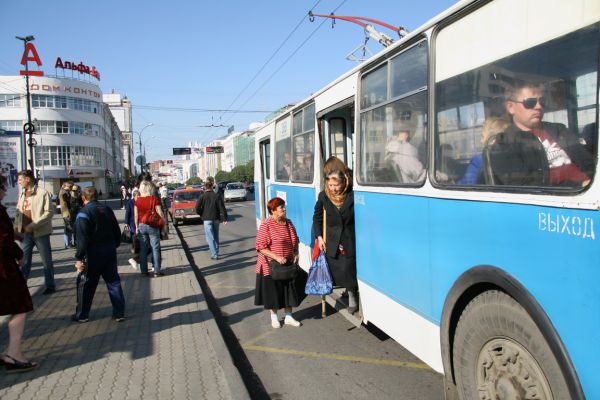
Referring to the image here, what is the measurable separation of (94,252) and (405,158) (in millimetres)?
3913

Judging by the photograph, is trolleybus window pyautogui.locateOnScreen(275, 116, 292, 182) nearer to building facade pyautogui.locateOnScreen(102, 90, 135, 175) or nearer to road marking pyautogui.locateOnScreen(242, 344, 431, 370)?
road marking pyautogui.locateOnScreen(242, 344, 431, 370)

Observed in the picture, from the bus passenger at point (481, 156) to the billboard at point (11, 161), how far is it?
36.8 feet

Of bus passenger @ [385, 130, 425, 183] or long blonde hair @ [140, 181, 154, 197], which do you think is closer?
bus passenger @ [385, 130, 425, 183]

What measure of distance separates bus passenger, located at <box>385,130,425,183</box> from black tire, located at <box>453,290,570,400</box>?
1084 mm

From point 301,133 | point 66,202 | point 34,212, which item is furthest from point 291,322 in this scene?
point 66,202

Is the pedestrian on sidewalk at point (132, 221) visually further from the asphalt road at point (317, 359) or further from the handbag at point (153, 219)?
the asphalt road at point (317, 359)

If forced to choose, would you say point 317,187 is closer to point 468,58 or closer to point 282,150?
point 282,150

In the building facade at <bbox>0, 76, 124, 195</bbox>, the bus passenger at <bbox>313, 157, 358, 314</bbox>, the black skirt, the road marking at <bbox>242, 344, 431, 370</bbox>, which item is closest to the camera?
the road marking at <bbox>242, 344, 431, 370</bbox>

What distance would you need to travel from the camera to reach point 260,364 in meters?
5.13

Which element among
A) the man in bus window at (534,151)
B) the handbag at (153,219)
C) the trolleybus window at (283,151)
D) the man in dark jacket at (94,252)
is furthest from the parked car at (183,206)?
the man in bus window at (534,151)

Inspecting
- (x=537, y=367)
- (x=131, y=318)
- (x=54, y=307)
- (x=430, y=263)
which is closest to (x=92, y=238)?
(x=131, y=318)

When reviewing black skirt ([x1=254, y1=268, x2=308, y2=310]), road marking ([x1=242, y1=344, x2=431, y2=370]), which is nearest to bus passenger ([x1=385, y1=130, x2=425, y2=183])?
road marking ([x1=242, y1=344, x2=431, y2=370])

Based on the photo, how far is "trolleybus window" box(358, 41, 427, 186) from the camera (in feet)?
12.1

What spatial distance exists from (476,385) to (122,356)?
11.6ft
